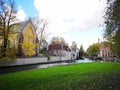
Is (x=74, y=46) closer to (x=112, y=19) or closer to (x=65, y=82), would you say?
(x=112, y=19)

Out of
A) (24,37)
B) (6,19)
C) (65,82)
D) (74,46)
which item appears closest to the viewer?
(65,82)

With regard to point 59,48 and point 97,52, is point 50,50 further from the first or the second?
point 97,52

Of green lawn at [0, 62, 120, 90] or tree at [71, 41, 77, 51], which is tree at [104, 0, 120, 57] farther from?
tree at [71, 41, 77, 51]

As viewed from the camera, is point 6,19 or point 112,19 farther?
point 6,19

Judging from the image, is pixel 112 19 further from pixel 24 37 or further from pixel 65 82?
pixel 24 37

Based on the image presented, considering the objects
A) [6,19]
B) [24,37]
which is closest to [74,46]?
[24,37]

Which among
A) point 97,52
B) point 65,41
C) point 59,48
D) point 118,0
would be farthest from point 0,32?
point 97,52

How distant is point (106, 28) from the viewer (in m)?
17.7

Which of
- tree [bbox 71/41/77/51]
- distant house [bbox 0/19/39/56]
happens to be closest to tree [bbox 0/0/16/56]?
distant house [bbox 0/19/39/56]

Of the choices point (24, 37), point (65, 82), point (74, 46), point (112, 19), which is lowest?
point (65, 82)

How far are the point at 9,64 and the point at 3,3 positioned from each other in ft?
39.8

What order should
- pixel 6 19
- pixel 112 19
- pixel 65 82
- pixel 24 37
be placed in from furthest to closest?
1. pixel 24 37
2. pixel 6 19
3. pixel 112 19
4. pixel 65 82

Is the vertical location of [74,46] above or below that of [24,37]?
above

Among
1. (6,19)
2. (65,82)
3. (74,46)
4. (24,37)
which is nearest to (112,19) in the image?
(65,82)
